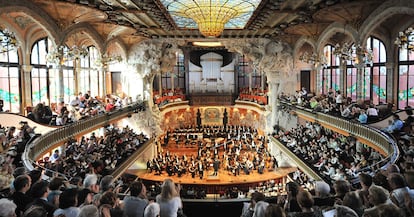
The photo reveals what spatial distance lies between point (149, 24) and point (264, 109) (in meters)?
13.3

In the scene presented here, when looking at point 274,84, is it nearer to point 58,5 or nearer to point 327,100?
point 327,100

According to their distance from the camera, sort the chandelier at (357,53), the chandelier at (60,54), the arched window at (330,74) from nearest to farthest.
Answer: the chandelier at (60,54)
the chandelier at (357,53)
the arched window at (330,74)

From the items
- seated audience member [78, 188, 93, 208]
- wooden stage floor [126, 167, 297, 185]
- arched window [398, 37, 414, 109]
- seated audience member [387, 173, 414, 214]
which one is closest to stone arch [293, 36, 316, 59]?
arched window [398, 37, 414, 109]

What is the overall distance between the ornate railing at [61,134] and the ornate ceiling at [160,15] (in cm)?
492

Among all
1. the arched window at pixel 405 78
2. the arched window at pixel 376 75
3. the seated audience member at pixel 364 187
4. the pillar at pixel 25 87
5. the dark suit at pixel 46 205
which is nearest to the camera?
the dark suit at pixel 46 205

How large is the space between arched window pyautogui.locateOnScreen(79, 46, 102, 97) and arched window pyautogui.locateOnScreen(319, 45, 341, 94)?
693 inches

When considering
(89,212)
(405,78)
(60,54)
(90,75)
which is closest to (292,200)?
(89,212)

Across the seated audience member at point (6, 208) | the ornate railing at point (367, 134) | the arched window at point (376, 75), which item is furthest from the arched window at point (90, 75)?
the seated audience member at point (6, 208)

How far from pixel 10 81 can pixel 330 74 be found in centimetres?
2172

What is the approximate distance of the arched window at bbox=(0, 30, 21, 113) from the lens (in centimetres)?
1820

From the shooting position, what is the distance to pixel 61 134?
14.1 meters

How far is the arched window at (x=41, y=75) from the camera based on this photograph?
20.8 meters

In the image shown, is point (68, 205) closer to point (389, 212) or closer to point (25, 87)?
point (389, 212)

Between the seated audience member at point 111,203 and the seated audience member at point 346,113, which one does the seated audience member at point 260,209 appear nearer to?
the seated audience member at point 111,203
